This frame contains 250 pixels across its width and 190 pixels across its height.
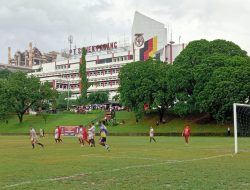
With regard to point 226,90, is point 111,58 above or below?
above

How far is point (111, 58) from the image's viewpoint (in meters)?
156

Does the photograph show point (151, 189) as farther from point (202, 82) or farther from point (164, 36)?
point (164, 36)

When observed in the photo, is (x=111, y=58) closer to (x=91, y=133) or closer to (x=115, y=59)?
(x=115, y=59)

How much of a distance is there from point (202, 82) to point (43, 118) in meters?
46.6

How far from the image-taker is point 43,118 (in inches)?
4176

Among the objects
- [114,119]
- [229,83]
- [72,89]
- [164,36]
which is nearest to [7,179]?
[229,83]

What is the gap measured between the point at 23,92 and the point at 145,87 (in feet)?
113

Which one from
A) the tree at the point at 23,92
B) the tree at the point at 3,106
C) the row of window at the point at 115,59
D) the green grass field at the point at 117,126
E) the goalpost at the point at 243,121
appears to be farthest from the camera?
the row of window at the point at 115,59

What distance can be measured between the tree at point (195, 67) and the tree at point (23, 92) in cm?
3771

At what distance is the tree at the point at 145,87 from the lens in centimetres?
8106

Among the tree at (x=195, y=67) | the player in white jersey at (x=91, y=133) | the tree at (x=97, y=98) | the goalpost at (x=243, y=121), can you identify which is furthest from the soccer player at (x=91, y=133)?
the tree at (x=97, y=98)

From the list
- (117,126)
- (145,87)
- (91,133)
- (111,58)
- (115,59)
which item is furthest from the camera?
(111,58)

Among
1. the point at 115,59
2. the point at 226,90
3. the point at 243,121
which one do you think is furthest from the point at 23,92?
the point at 243,121

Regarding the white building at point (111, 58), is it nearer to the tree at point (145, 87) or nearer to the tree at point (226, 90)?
the tree at point (145, 87)
